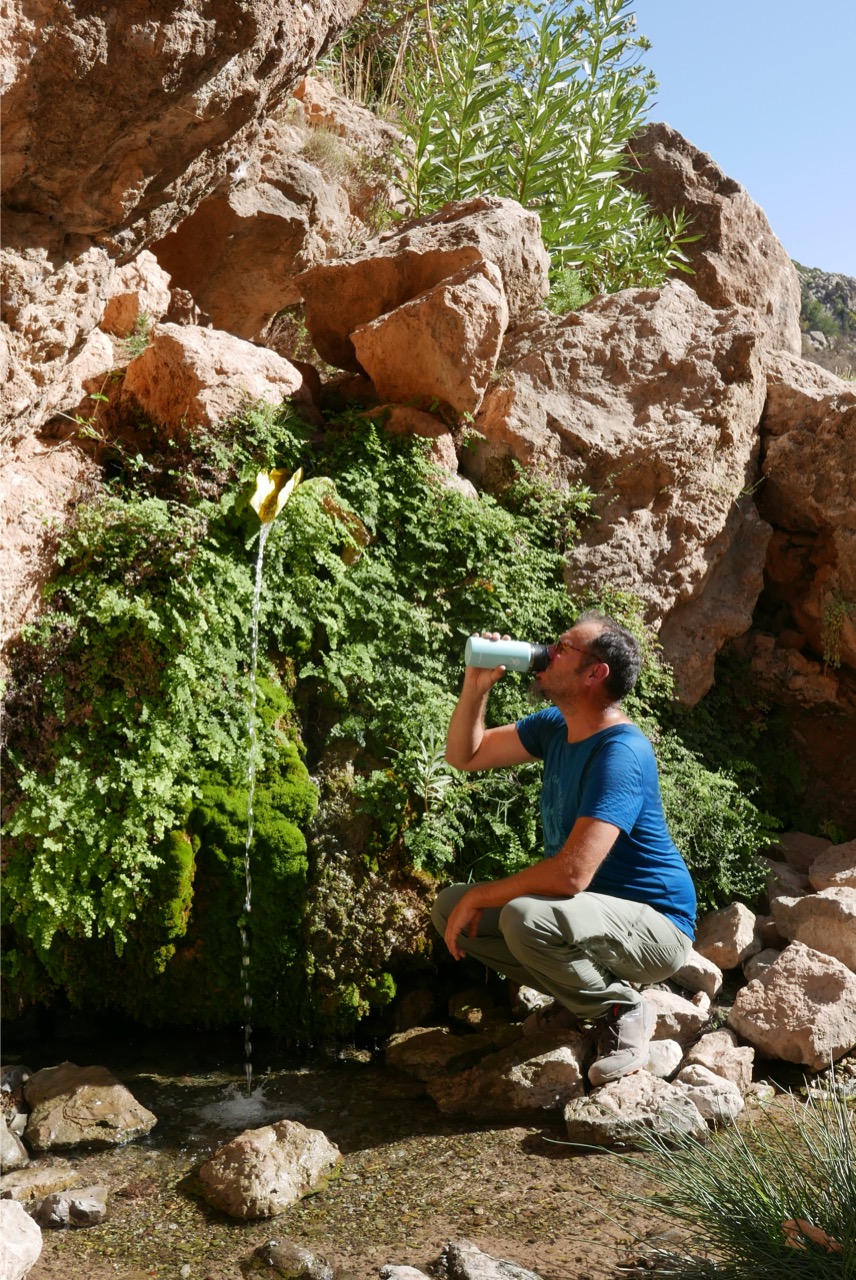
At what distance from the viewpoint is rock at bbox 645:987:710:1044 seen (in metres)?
4.85

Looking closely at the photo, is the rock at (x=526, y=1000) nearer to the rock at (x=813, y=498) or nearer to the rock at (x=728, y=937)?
the rock at (x=728, y=937)

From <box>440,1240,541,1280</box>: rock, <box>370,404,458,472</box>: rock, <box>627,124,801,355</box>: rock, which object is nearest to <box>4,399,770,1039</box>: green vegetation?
<box>370,404,458,472</box>: rock

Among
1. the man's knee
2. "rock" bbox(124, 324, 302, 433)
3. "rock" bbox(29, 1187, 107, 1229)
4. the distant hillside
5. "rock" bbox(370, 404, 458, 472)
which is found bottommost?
"rock" bbox(29, 1187, 107, 1229)

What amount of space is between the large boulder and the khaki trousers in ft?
10.2

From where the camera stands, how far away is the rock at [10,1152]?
3857mm

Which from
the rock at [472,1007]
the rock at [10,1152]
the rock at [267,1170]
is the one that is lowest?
the rock at [10,1152]

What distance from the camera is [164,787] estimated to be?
482cm

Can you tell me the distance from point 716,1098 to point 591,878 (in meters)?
1.01

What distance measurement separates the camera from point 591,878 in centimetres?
A: 392

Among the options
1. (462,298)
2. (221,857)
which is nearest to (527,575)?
(462,298)

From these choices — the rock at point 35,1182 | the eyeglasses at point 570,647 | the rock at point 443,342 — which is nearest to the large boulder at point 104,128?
the rock at point 443,342

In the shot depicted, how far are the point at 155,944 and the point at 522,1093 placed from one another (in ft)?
6.10

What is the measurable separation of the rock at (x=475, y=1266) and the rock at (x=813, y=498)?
18.6 ft

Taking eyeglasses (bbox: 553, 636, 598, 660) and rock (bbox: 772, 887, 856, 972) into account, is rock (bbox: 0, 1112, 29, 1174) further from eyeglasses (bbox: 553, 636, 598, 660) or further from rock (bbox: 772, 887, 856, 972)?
rock (bbox: 772, 887, 856, 972)
